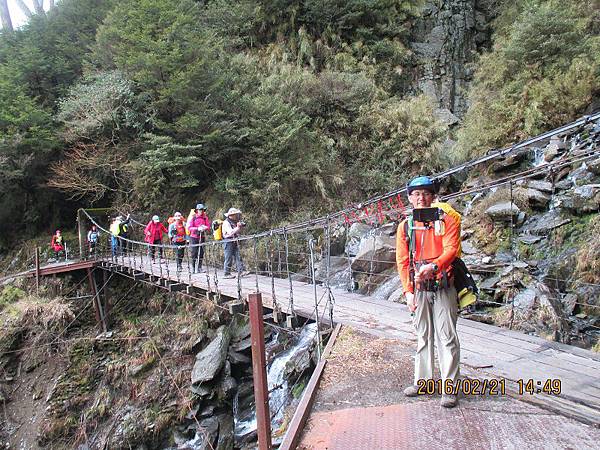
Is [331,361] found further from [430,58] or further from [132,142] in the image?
[430,58]

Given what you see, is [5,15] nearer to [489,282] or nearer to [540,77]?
[540,77]

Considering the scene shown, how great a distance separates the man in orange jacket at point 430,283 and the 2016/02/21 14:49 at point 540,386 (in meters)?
0.46

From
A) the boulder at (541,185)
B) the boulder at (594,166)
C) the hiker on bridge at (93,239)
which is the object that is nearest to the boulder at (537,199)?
the boulder at (541,185)

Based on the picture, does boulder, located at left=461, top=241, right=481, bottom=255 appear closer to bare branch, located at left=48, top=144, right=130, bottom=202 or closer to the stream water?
the stream water

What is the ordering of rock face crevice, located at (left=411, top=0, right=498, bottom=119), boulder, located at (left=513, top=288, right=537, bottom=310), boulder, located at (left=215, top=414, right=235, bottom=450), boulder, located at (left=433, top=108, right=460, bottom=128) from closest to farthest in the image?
boulder, located at (left=513, top=288, right=537, bottom=310) → boulder, located at (left=215, top=414, right=235, bottom=450) → boulder, located at (left=433, top=108, right=460, bottom=128) → rock face crevice, located at (left=411, top=0, right=498, bottom=119)

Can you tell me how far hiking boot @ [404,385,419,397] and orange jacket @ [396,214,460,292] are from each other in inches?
22.7

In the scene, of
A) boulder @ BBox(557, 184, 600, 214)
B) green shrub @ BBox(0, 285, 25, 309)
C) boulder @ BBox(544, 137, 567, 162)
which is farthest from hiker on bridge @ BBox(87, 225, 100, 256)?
boulder @ BBox(544, 137, 567, 162)

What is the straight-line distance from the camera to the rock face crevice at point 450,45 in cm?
1317

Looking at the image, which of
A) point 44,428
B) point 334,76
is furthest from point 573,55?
point 44,428

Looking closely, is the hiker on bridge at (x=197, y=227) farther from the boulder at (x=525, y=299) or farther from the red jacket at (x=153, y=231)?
the boulder at (x=525, y=299)

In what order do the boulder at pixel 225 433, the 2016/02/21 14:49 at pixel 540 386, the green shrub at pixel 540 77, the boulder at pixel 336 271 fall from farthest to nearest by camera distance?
the green shrub at pixel 540 77
the boulder at pixel 336 271
the boulder at pixel 225 433
the 2016/02/21 14:49 at pixel 540 386

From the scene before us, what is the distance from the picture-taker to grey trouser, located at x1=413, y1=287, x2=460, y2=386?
2115 mm

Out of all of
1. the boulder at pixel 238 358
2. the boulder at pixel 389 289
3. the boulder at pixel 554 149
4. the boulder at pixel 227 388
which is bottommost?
the boulder at pixel 227 388

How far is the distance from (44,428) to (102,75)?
8774 millimetres
